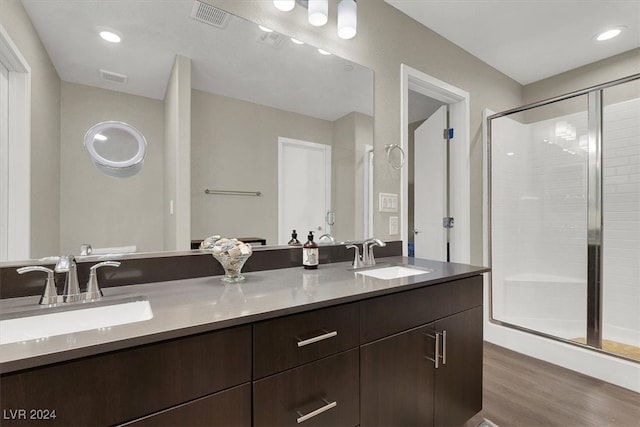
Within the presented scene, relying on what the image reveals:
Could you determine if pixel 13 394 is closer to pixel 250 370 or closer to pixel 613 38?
pixel 250 370

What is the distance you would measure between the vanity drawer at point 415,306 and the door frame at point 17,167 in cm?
116

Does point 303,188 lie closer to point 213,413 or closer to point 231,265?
point 231,265

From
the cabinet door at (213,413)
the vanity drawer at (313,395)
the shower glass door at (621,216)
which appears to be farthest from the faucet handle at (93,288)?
the shower glass door at (621,216)

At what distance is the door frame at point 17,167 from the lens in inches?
38.1

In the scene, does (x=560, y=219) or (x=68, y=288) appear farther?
(x=560, y=219)

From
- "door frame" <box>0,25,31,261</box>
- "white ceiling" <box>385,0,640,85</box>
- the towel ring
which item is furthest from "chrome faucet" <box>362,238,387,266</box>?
"white ceiling" <box>385,0,640,85</box>

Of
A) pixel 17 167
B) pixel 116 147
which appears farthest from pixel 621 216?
pixel 17 167

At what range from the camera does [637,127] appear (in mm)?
2441

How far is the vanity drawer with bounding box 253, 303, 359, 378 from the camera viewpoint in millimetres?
809

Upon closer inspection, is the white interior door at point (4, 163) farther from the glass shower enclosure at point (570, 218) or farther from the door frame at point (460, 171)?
the glass shower enclosure at point (570, 218)

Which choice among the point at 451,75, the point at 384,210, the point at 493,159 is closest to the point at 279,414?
the point at 384,210

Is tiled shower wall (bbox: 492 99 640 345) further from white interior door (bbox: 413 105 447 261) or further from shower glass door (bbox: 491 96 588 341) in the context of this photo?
white interior door (bbox: 413 105 447 261)

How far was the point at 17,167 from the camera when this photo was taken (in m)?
0.98

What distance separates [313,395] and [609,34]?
332 cm
